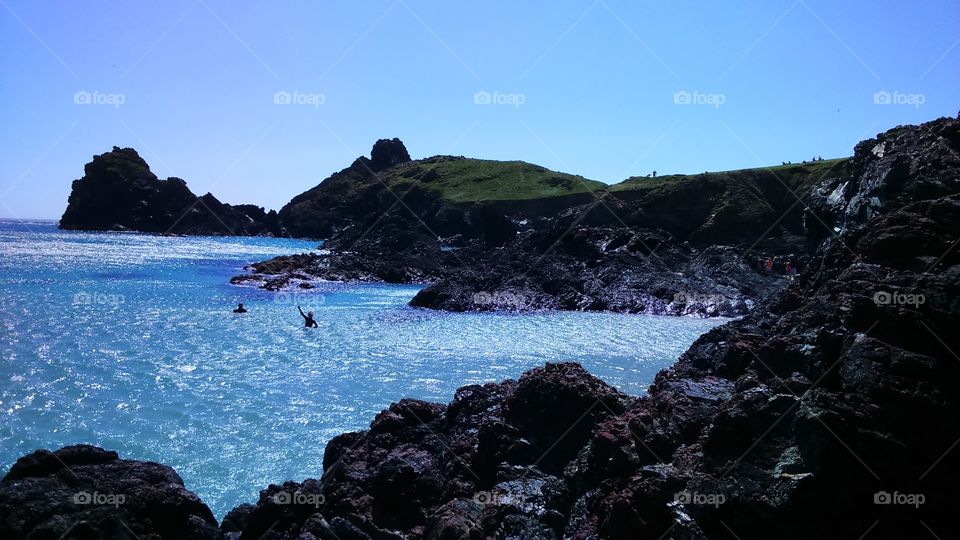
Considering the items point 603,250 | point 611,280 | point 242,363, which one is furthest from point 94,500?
point 603,250

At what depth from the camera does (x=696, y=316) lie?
46.1 m

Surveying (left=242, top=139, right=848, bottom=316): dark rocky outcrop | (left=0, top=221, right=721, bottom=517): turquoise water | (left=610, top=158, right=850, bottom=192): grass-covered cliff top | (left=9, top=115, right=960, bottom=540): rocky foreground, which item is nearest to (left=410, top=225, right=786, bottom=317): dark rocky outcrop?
(left=242, top=139, right=848, bottom=316): dark rocky outcrop

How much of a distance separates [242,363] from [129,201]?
169 meters

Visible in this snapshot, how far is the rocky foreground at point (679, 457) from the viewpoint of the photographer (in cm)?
789

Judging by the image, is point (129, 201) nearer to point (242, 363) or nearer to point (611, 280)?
point (611, 280)

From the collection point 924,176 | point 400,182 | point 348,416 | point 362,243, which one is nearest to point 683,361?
point 924,176

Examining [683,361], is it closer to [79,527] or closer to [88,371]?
[79,527]

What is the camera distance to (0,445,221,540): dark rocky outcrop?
9.45 meters

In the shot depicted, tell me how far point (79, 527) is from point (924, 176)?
73.3ft

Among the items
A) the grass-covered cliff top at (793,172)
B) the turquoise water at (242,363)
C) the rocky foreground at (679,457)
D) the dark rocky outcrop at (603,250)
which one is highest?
the grass-covered cliff top at (793,172)

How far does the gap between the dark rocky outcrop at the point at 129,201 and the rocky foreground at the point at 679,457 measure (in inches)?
6910

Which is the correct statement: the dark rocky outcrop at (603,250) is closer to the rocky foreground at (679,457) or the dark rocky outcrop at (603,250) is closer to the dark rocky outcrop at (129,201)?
the rocky foreground at (679,457)

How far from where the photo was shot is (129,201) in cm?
17012

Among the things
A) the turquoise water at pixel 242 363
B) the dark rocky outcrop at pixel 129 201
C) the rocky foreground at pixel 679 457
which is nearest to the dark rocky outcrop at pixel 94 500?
the rocky foreground at pixel 679 457
